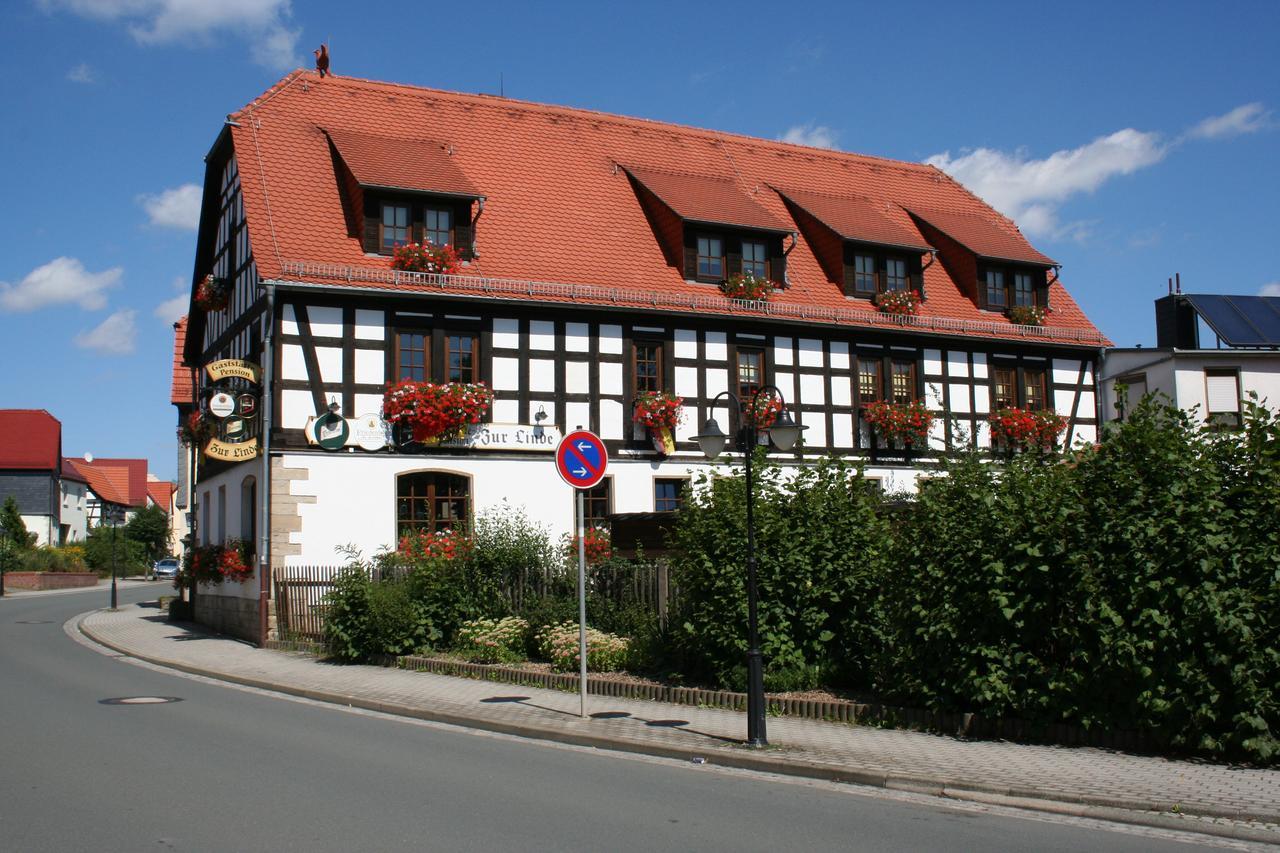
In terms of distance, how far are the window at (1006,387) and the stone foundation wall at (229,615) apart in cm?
1806

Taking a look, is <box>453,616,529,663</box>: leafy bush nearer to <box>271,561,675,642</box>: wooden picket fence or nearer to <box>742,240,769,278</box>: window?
<box>271,561,675,642</box>: wooden picket fence

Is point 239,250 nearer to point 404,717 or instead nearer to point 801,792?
point 404,717

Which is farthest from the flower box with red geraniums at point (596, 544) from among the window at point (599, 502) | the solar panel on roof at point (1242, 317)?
the solar panel on roof at point (1242, 317)

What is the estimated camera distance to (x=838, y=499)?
45.4ft

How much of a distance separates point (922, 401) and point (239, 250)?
15958 millimetres

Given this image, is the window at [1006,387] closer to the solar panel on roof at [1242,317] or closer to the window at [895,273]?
the window at [895,273]

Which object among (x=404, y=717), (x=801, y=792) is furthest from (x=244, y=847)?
(x=404, y=717)

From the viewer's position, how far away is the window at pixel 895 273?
98.5 feet

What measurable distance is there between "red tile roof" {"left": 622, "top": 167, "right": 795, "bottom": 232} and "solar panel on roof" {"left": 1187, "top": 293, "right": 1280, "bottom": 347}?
62.7 feet

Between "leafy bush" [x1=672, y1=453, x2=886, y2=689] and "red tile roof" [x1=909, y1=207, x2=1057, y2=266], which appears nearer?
"leafy bush" [x1=672, y1=453, x2=886, y2=689]

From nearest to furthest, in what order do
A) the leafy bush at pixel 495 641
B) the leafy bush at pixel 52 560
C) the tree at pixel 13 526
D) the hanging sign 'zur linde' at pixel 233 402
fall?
the leafy bush at pixel 495 641
the hanging sign 'zur linde' at pixel 233 402
the leafy bush at pixel 52 560
the tree at pixel 13 526

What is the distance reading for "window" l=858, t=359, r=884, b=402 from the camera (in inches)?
1128

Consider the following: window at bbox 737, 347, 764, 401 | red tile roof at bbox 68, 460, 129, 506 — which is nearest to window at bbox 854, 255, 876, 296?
window at bbox 737, 347, 764, 401

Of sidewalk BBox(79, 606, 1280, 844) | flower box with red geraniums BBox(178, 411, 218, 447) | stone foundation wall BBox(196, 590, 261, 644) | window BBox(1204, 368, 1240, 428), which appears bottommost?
sidewalk BBox(79, 606, 1280, 844)
